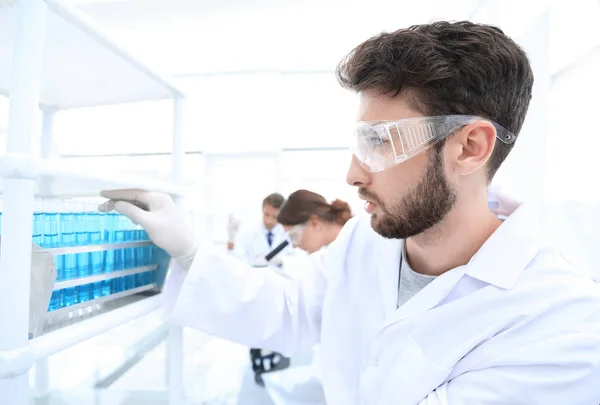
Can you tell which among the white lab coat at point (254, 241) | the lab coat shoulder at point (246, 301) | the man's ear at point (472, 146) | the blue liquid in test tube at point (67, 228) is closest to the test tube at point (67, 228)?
the blue liquid in test tube at point (67, 228)

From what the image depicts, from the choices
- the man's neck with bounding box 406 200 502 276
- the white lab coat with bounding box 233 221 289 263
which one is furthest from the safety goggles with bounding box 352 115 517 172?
the white lab coat with bounding box 233 221 289 263

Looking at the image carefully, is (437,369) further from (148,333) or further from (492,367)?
(148,333)

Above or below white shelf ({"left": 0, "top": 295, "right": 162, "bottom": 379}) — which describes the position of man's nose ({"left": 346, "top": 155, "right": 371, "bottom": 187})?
above

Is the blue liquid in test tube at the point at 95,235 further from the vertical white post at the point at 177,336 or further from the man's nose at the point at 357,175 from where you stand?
the man's nose at the point at 357,175

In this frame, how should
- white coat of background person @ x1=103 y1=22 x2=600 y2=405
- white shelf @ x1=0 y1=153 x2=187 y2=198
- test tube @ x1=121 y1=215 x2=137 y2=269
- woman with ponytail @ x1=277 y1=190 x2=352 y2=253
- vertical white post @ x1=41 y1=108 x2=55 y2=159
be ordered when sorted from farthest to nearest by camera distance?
woman with ponytail @ x1=277 y1=190 x2=352 y2=253 < vertical white post @ x1=41 y1=108 x2=55 y2=159 < test tube @ x1=121 y1=215 x2=137 y2=269 < white coat of background person @ x1=103 y1=22 x2=600 y2=405 < white shelf @ x1=0 y1=153 x2=187 y2=198

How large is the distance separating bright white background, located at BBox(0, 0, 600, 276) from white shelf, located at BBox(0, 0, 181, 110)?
1.22ft

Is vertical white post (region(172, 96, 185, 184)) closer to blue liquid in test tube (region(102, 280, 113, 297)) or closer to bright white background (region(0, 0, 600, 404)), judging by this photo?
bright white background (region(0, 0, 600, 404))

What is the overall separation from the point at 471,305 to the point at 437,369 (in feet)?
0.50

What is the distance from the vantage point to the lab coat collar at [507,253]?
877 mm

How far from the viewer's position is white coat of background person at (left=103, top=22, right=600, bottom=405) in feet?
2.60

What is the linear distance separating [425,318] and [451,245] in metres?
0.20

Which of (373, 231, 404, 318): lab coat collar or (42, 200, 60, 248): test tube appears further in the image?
(373, 231, 404, 318): lab coat collar

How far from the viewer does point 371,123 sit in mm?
892

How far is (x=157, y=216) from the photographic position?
0.99 meters
